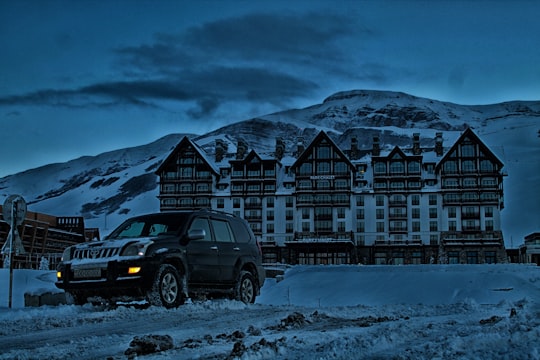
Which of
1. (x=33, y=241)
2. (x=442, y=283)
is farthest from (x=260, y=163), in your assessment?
(x=442, y=283)

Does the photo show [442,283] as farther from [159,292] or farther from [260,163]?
[260,163]

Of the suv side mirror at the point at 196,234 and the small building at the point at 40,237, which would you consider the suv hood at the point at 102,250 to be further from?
the small building at the point at 40,237

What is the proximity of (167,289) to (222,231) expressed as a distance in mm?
2736

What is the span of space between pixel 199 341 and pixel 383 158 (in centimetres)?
9288

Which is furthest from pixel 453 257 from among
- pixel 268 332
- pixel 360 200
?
pixel 268 332

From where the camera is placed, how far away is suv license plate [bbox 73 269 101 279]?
43.4 feet

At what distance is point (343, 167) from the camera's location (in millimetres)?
99125

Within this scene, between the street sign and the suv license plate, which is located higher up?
the street sign

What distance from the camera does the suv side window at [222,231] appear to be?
51.6ft

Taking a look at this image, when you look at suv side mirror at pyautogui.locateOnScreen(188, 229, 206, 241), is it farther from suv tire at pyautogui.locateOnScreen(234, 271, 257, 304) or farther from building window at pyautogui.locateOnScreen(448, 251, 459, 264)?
building window at pyautogui.locateOnScreen(448, 251, 459, 264)

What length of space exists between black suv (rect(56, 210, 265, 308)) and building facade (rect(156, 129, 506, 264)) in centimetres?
8070

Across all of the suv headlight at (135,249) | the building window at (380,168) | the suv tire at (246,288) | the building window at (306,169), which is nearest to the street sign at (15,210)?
the suv headlight at (135,249)

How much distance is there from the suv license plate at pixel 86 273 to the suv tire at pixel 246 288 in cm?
344

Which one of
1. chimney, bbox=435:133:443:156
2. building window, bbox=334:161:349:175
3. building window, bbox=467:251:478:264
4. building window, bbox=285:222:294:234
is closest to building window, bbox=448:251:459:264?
building window, bbox=467:251:478:264
